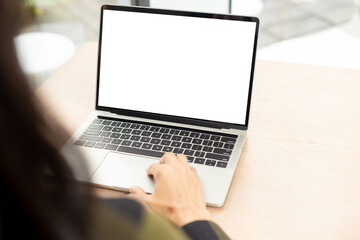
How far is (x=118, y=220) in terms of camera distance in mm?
490

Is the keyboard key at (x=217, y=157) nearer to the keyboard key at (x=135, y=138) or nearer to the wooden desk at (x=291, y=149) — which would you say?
the wooden desk at (x=291, y=149)

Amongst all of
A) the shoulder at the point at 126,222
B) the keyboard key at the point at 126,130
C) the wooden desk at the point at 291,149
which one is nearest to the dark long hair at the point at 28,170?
the shoulder at the point at 126,222

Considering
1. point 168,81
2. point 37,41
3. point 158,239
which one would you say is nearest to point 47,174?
point 158,239

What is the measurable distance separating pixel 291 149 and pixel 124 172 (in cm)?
36

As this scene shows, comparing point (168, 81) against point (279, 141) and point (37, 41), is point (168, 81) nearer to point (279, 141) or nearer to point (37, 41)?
point (279, 141)

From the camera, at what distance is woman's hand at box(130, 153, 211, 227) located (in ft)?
2.61

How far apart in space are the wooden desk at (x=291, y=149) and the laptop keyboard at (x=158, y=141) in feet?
0.17

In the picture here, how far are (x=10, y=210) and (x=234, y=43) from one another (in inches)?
28.1

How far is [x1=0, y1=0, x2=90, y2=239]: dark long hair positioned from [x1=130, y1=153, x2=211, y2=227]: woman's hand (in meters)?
0.38

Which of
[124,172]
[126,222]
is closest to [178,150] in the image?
[124,172]

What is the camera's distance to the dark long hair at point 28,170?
363 millimetres

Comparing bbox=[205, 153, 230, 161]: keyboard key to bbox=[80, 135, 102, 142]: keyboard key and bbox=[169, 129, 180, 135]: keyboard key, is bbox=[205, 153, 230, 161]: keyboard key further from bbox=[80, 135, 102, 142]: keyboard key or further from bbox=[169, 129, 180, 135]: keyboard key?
bbox=[80, 135, 102, 142]: keyboard key

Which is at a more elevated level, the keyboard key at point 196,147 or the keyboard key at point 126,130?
the keyboard key at point 126,130

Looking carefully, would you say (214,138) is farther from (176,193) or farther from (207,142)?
(176,193)
